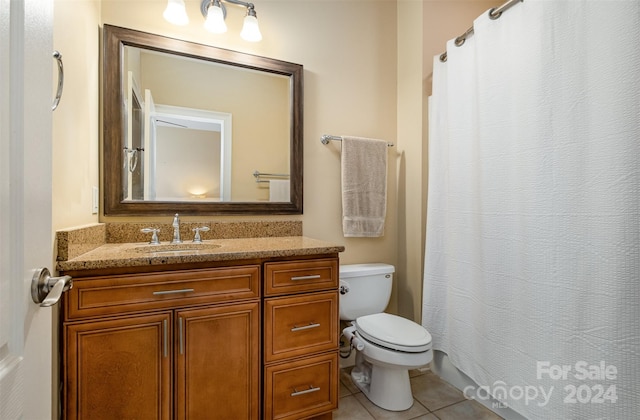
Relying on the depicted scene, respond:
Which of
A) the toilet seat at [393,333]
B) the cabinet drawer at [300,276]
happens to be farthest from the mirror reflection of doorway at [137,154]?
the toilet seat at [393,333]

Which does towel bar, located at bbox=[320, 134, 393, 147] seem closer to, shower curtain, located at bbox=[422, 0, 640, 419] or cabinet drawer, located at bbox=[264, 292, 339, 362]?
shower curtain, located at bbox=[422, 0, 640, 419]

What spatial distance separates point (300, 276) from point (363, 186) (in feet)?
2.89

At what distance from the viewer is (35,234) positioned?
0.53 metres

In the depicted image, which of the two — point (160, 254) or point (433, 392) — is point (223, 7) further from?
point (433, 392)

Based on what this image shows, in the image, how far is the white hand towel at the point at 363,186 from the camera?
1966mm

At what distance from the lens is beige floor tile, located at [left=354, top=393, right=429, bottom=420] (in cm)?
152

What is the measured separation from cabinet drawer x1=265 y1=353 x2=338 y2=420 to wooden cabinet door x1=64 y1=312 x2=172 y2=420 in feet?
1.35

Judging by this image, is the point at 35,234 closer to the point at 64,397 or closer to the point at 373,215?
the point at 64,397

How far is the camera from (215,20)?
160 cm

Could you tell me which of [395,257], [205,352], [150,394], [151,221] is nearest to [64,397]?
[150,394]

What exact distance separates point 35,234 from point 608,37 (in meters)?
1.75

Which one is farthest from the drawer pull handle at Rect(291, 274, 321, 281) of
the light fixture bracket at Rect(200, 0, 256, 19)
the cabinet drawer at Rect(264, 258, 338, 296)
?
the light fixture bracket at Rect(200, 0, 256, 19)

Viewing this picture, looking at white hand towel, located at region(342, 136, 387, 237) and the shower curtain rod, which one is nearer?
the shower curtain rod

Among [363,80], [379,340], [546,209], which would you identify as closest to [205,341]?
[379,340]
